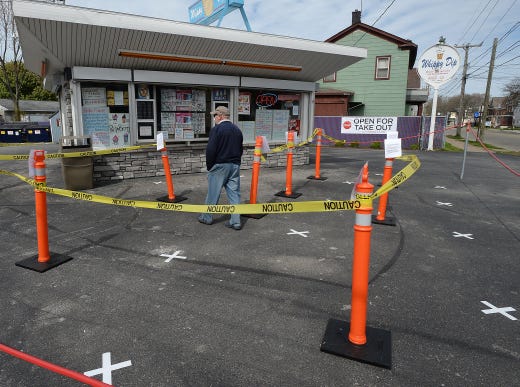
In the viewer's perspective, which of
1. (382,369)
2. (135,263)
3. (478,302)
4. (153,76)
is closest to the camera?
(382,369)

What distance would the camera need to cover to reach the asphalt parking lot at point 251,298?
2594 mm

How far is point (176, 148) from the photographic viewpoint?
1014cm

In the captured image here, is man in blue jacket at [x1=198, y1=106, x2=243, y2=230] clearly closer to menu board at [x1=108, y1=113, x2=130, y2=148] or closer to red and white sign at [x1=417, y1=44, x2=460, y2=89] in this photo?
menu board at [x1=108, y1=113, x2=130, y2=148]

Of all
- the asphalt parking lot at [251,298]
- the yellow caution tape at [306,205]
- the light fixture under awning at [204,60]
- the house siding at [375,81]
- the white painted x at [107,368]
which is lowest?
the white painted x at [107,368]

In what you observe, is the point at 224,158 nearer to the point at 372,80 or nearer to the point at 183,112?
the point at 183,112

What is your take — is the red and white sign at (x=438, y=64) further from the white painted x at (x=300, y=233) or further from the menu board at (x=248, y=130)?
the white painted x at (x=300, y=233)

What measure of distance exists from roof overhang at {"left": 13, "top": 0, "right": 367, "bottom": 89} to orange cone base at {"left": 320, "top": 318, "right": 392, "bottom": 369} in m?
7.51

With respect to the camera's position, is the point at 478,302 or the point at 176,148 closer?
the point at 478,302

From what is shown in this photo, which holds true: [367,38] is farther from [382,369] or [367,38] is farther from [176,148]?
[382,369]

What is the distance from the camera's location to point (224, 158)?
560 cm

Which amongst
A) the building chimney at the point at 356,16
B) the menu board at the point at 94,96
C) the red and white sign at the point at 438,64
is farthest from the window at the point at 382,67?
the menu board at the point at 94,96

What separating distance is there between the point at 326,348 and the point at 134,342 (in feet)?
5.06

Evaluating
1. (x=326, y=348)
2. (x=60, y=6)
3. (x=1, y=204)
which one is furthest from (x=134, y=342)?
(x=60, y=6)

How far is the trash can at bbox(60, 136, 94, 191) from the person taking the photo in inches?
317
